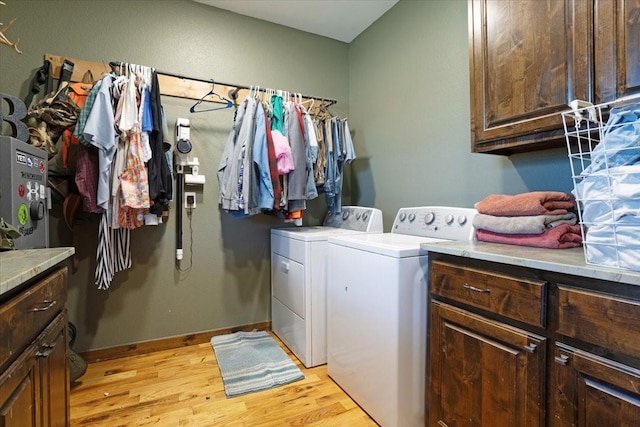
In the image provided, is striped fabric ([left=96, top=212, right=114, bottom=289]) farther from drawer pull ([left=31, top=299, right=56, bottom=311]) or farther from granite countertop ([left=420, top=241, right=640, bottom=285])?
granite countertop ([left=420, top=241, right=640, bottom=285])

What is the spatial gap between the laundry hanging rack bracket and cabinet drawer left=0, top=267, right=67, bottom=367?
5.00 feet

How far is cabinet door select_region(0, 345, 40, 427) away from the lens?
2.31ft

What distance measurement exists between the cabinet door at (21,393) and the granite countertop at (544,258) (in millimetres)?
1295

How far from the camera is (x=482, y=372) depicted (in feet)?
3.54

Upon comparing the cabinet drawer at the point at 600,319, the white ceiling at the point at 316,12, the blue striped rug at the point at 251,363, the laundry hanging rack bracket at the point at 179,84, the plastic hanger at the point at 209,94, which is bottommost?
the blue striped rug at the point at 251,363

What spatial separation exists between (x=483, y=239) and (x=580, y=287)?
556mm

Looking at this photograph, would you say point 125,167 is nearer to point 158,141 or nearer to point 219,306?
point 158,141

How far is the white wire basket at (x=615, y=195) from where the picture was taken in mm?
772

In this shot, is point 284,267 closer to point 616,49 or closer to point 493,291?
point 493,291

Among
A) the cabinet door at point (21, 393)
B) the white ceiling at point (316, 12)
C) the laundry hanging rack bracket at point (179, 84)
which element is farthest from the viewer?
the white ceiling at point (316, 12)

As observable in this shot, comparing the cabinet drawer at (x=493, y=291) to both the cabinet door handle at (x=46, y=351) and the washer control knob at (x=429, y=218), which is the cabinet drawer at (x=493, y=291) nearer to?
the washer control knob at (x=429, y=218)

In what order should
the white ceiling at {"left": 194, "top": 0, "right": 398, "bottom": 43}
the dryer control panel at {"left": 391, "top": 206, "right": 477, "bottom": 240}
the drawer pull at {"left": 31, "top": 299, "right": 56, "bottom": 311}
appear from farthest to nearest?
the white ceiling at {"left": 194, "top": 0, "right": 398, "bottom": 43} → the dryer control panel at {"left": 391, "top": 206, "right": 477, "bottom": 240} → the drawer pull at {"left": 31, "top": 299, "right": 56, "bottom": 311}

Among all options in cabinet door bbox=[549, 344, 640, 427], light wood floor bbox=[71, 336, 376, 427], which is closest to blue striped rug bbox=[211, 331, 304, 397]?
light wood floor bbox=[71, 336, 376, 427]

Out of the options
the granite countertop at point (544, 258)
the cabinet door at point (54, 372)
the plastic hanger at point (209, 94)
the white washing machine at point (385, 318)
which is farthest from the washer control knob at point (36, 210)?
the granite countertop at point (544, 258)
